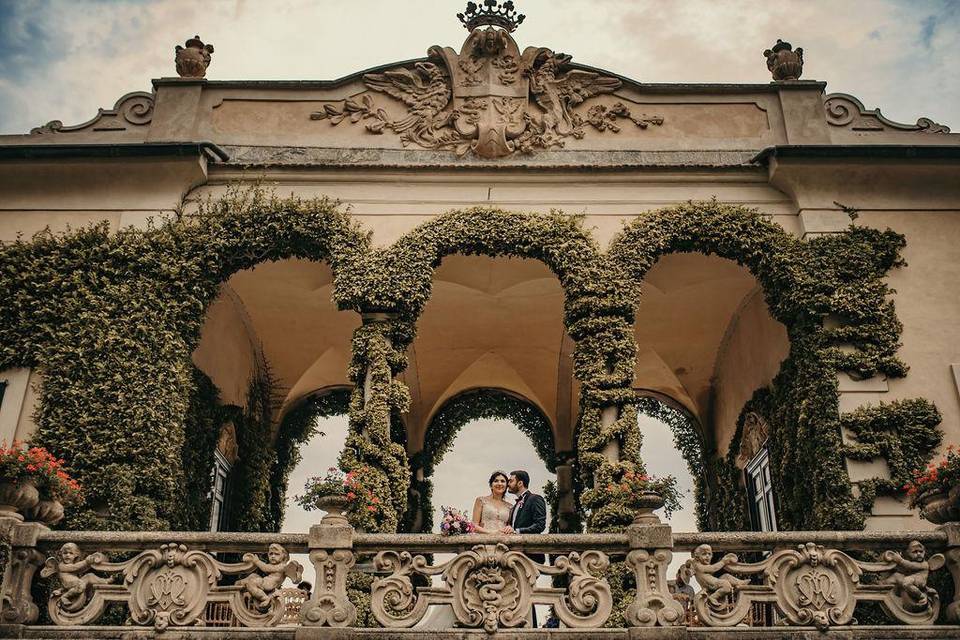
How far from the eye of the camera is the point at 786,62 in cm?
1392

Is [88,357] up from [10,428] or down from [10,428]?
up

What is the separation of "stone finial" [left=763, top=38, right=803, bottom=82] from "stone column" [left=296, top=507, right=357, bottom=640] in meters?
9.95

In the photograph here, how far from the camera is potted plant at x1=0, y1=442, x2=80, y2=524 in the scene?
829 centimetres

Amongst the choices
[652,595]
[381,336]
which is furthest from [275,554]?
[381,336]

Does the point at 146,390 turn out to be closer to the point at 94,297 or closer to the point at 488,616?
the point at 94,297

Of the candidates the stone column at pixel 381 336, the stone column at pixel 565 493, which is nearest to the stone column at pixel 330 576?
the stone column at pixel 381 336

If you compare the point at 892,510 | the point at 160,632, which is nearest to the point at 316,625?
the point at 160,632

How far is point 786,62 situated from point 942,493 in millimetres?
7675

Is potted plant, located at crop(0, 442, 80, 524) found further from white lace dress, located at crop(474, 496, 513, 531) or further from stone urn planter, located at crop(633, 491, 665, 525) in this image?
stone urn planter, located at crop(633, 491, 665, 525)

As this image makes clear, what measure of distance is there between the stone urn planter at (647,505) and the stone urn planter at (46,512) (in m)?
5.74

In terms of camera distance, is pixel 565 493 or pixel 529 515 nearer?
pixel 529 515

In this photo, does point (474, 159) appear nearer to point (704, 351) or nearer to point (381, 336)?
point (381, 336)

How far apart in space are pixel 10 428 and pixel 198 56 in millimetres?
6308

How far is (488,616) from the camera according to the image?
7957mm
